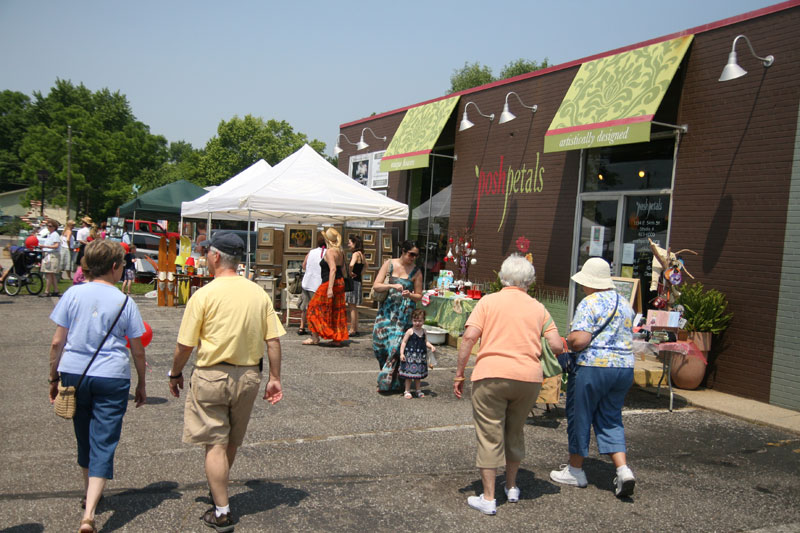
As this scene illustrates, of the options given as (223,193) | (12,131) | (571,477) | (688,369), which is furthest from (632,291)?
(12,131)

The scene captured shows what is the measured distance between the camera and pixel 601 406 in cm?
463

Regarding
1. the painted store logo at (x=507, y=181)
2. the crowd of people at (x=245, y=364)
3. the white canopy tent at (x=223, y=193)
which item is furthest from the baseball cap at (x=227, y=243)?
the white canopy tent at (x=223, y=193)

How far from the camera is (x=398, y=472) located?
4.80 m

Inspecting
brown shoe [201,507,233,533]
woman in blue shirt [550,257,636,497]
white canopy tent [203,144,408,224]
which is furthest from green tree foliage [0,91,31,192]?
woman in blue shirt [550,257,636,497]

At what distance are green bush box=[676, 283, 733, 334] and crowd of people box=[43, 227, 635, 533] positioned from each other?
3761mm

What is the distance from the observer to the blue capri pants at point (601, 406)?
4539 millimetres

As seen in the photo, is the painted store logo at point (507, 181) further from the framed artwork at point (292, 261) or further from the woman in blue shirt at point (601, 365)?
the woman in blue shirt at point (601, 365)

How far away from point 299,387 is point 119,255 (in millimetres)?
3823

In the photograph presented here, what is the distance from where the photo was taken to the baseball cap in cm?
383

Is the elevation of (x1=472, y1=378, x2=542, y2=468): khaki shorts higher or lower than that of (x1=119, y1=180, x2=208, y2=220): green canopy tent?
lower

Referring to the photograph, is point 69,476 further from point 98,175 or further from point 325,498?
point 98,175

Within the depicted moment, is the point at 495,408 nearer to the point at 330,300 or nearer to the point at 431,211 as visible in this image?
the point at 330,300

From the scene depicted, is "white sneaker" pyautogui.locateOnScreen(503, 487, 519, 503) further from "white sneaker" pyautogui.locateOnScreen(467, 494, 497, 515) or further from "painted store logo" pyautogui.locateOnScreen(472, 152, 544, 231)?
"painted store logo" pyautogui.locateOnScreen(472, 152, 544, 231)

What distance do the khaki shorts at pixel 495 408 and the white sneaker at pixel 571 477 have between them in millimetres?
746
